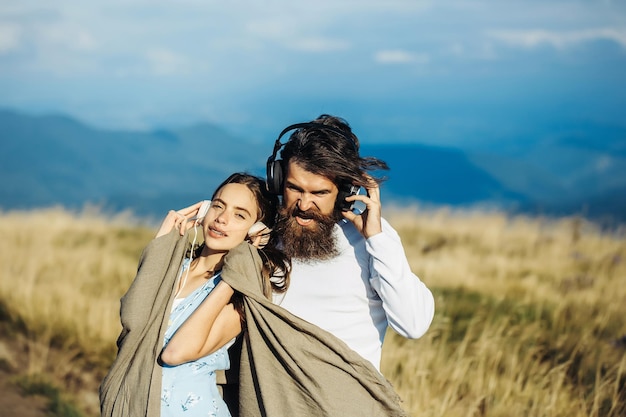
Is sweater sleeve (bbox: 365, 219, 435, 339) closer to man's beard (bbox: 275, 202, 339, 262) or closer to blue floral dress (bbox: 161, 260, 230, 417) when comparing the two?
man's beard (bbox: 275, 202, 339, 262)

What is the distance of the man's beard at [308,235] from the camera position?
3.86 metres

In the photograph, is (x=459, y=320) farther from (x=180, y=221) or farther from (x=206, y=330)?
(x=206, y=330)

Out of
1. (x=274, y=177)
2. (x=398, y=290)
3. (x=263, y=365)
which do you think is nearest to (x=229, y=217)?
(x=274, y=177)

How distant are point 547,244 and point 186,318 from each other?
1099cm

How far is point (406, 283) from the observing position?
353 centimetres

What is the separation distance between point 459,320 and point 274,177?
4.86 m

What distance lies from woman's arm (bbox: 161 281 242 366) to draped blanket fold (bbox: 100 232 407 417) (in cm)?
8

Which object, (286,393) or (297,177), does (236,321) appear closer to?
(286,393)

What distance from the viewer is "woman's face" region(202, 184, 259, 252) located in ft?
12.4

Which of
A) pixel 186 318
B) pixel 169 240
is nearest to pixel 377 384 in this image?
pixel 186 318

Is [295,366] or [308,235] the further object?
[308,235]

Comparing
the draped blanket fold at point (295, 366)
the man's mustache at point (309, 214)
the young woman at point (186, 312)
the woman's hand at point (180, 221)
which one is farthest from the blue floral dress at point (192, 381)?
the man's mustache at point (309, 214)

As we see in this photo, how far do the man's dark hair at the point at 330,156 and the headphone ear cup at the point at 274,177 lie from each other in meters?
0.05

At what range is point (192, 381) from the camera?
142 inches
